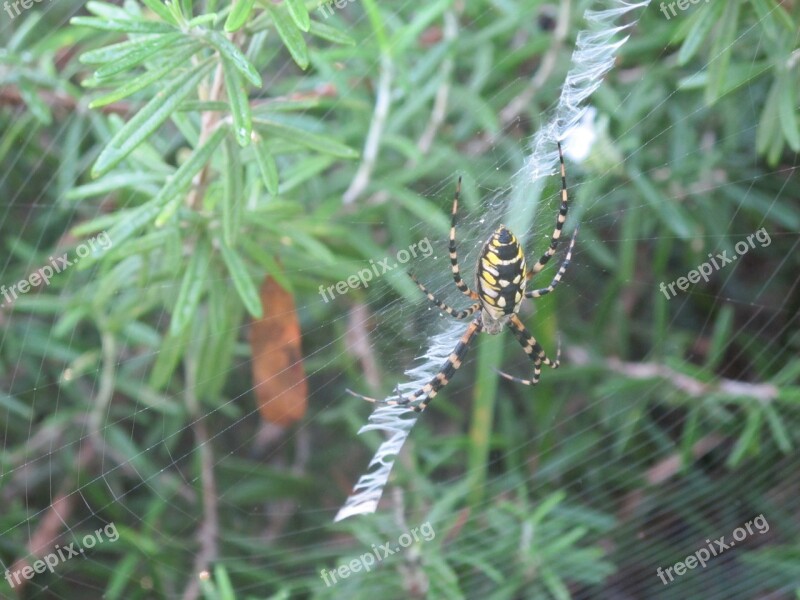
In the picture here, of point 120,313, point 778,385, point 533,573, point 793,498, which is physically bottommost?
point 793,498

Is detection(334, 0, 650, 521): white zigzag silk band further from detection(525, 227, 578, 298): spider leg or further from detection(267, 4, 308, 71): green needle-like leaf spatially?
detection(267, 4, 308, 71): green needle-like leaf

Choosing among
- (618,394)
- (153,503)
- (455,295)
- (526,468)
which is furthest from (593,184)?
(153,503)

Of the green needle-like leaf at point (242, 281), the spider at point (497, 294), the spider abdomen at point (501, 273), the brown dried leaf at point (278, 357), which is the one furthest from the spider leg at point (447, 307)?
the green needle-like leaf at point (242, 281)

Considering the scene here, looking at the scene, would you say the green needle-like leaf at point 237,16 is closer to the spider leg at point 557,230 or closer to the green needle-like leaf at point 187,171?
the green needle-like leaf at point 187,171

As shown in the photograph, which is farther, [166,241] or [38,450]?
[38,450]

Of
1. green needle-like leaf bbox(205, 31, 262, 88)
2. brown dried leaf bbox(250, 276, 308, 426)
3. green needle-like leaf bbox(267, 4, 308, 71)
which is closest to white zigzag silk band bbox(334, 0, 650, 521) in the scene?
brown dried leaf bbox(250, 276, 308, 426)

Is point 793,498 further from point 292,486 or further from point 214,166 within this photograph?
point 214,166
